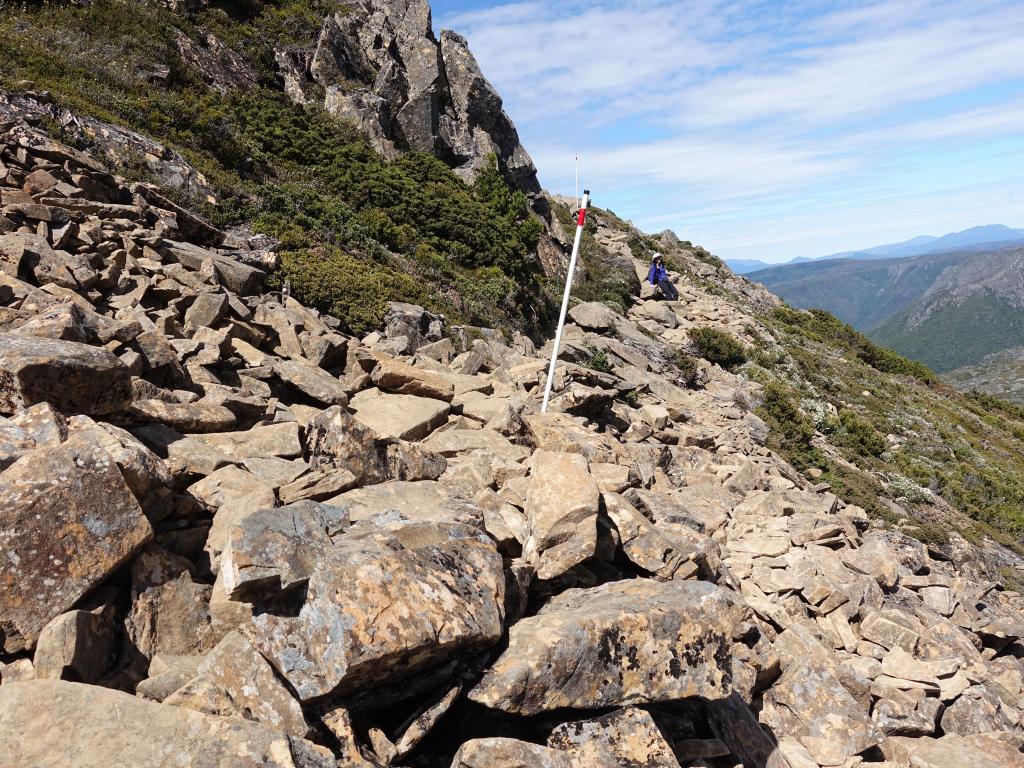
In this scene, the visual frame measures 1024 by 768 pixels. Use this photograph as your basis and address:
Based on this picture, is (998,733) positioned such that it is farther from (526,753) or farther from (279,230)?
(279,230)

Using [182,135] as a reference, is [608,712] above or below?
below

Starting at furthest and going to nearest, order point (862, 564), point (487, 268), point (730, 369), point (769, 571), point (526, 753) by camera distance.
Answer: point (730, 369), point (487, 268), point (862, 564), point (769, 571), point (526, 753)

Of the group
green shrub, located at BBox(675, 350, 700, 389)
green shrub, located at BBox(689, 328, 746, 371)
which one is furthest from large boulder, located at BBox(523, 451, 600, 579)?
green shrub, located at BBox(689, 328, 746, 371)

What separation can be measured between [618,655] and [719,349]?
24484 mm

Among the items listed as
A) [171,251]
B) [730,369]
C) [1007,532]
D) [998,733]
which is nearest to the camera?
[998,733]

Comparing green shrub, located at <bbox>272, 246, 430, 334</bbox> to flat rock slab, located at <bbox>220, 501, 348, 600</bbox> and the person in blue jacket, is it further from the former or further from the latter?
the person in blue jacket

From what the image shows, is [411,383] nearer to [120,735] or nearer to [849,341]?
[120,735]

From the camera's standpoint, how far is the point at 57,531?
12.6ft

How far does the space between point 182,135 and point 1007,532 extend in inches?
1250

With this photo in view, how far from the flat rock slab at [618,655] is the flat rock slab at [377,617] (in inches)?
13.4

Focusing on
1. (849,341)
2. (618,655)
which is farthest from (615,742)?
(849,341)

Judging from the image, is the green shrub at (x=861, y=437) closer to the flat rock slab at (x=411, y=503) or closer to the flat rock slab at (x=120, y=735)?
the flat rock slab at (x=411, y=503)

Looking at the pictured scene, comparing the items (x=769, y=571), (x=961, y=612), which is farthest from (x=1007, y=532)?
(x=769, y=571)

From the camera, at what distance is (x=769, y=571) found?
869 centimetres
